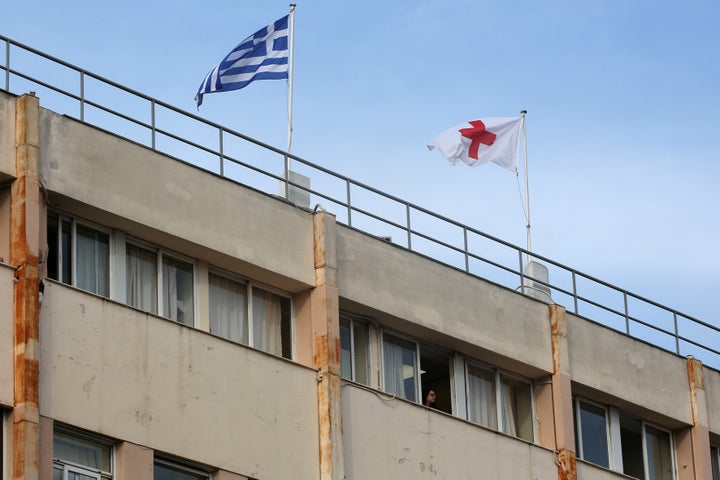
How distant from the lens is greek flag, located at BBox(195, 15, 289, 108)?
42156mm

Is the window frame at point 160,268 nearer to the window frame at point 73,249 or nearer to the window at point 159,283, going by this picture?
the window at point 159,283

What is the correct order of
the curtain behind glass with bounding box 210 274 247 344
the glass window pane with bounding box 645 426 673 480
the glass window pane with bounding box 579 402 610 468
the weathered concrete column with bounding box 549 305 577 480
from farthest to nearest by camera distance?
1. the glass window pane with bounding box 645 426 673 480
2. the glass window pane with bounding box 579 402 610 468
3. the weathered concrete column with bounding box 549 305 577 480
4. the curtain behind glass with bounding box 210 274 247 344

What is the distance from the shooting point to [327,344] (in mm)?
36844

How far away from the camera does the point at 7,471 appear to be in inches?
1211

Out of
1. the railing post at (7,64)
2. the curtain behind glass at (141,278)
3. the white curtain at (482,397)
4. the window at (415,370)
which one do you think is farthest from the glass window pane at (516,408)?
the railing post at (7,64)

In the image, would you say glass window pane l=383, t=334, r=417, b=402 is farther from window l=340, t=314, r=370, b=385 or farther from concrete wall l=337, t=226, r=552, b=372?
concrete wall l=337, t=226, r=552, b=372

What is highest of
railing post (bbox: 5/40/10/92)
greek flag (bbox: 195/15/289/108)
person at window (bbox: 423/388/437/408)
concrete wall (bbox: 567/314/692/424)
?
greek flag (bbox: 195/15/289/108)

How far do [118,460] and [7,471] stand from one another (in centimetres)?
248

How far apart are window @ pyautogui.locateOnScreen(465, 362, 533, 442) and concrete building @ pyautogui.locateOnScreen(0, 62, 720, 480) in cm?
5

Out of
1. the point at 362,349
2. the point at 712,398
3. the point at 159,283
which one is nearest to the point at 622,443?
the point at 712,398

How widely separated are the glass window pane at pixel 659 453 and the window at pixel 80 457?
16.2 metres

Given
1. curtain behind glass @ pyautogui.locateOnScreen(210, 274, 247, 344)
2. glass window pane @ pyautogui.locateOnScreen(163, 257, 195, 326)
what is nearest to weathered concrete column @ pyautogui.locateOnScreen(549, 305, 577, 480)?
curtain behind glass @ pyautogui.locateOnScreen(210, 274, 247, 344)

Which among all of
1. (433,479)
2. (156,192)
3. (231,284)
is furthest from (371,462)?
(156,192)

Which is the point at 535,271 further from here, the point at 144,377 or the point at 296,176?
the point at 144,377
